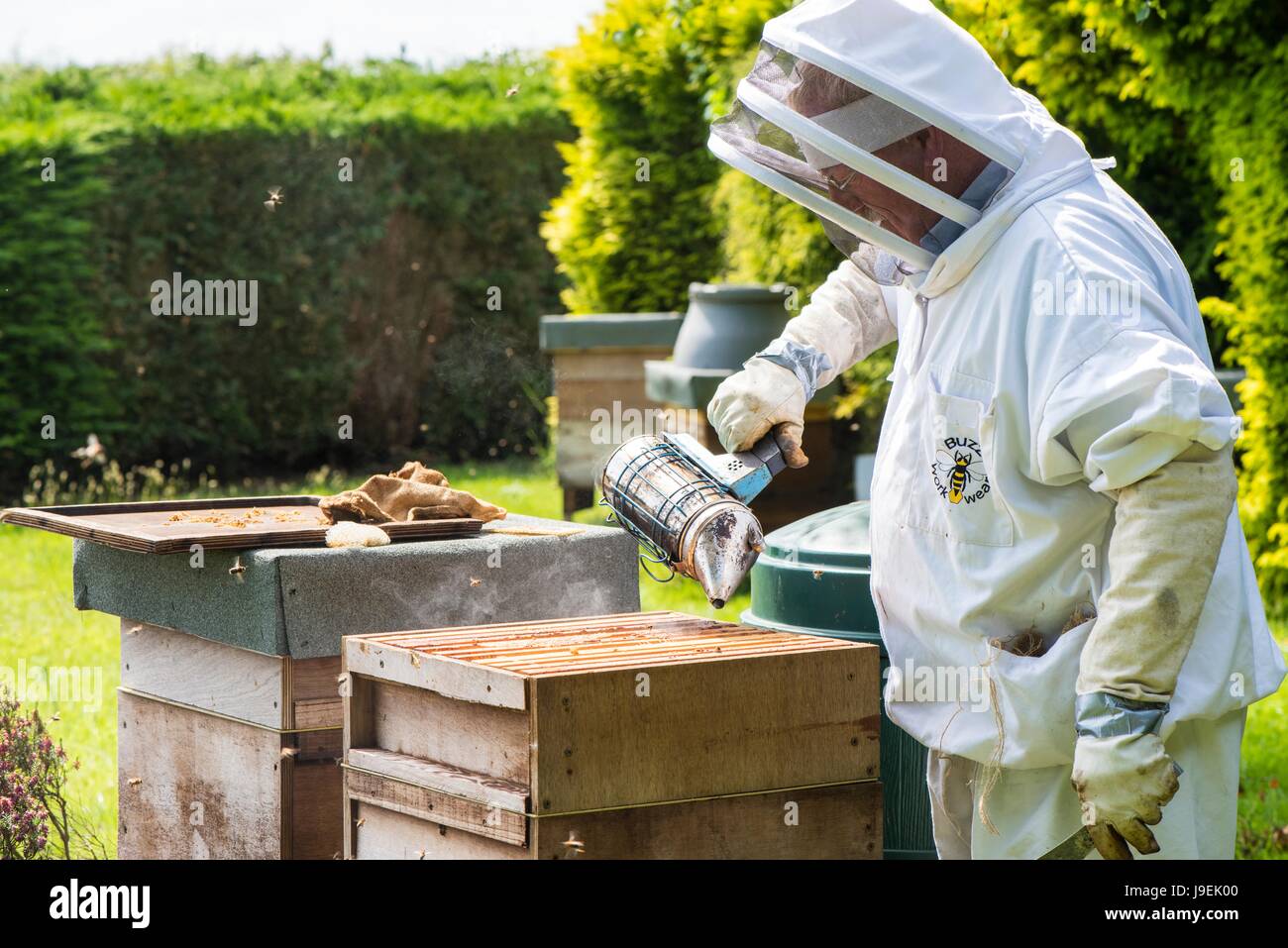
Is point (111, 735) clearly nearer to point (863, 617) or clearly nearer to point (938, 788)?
point (863, 617)

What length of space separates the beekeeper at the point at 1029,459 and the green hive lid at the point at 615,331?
5668mm

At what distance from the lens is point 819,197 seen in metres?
2.37

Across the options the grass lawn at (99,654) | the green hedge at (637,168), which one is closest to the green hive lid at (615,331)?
the grass lawn at (99,654)

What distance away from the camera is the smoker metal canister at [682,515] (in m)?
2.52

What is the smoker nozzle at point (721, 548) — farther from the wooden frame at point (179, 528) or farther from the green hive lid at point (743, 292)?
the green hive lid at point (743, 292)

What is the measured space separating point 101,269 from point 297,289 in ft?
5.32

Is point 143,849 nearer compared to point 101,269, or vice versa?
point 143,849

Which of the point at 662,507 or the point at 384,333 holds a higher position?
the point at 384,333

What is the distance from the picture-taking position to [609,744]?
220cm

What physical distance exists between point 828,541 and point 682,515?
0.80m

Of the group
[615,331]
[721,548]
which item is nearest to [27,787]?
[721,548]

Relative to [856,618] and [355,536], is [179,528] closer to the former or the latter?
[355,536]

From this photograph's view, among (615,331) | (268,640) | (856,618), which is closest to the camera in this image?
(268,640)

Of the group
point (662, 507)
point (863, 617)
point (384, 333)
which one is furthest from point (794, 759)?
point (384, 333)
